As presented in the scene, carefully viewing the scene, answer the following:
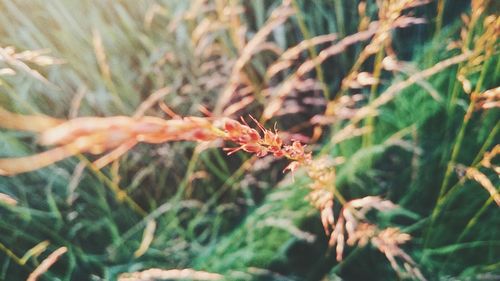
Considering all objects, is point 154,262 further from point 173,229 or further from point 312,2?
point 312,2

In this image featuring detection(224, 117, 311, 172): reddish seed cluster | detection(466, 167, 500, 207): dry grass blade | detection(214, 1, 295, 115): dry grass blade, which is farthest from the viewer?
detection(214, 1, 295, 115): dry grass blade

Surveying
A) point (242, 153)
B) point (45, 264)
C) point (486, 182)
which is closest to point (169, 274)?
point (45, 264)

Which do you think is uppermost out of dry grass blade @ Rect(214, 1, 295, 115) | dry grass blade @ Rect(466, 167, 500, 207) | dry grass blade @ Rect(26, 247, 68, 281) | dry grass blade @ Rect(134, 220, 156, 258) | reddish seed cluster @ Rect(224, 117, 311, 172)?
Result: dry grass blade @ Rect(214, 1, 295, 115)

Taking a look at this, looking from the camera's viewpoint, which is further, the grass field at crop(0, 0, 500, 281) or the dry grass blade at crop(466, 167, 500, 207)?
the grass field at crop(0, 0, 500, 281)

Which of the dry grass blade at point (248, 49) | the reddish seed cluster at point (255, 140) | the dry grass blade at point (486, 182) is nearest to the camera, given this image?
the reddish seed cluster at point (255, 140)

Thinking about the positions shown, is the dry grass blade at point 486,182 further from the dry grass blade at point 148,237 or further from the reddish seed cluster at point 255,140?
the dry grass blade at point 148,237

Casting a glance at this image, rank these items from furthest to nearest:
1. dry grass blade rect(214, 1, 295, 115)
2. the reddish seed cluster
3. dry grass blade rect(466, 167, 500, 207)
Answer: dry grass blade rect(214, 1, 295, 115) → dry grass blade rect(466, 167, 500, 207) → the reddish seed cluster

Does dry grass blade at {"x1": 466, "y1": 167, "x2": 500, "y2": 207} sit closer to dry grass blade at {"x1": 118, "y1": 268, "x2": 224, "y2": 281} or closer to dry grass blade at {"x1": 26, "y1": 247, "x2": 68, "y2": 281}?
dry grass blade at {"x1": 118, "y1": 268, "x2": 224, "y2": 281}

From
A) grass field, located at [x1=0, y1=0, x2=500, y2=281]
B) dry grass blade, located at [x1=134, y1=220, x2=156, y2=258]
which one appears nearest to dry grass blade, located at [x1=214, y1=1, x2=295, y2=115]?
grass field, located at [x1=0, y1=0, x2=500, y2=281]

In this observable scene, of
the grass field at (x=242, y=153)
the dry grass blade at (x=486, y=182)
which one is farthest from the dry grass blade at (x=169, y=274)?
the dry grass blade at (x=486, y=182)
